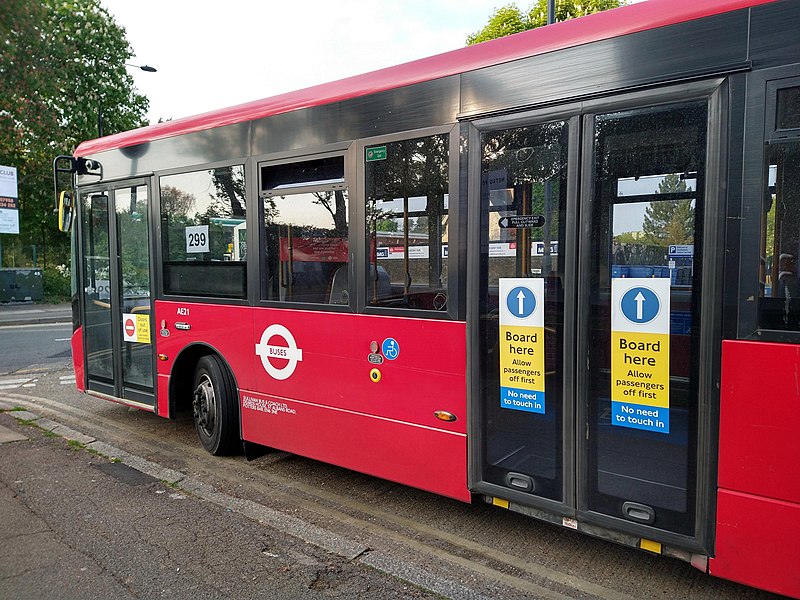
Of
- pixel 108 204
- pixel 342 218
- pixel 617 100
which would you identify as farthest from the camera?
pixel 108 204

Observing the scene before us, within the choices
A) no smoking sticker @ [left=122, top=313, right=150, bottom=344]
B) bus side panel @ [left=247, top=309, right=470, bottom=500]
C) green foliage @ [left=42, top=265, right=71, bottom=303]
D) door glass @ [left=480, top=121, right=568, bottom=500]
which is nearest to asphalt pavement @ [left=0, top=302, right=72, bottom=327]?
green foliage @ [left=42, top=265, right=71, bottom=303]

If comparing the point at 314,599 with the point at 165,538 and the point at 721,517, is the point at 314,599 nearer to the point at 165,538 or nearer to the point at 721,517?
the point at 165,538

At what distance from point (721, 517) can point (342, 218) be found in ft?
9.90

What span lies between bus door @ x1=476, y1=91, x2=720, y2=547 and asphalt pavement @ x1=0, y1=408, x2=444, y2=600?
38.2 inches

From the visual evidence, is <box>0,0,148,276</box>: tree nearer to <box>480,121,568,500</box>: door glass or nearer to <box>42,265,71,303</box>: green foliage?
<box>42,265,71,303</box>: green foliage

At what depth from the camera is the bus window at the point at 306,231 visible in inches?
185

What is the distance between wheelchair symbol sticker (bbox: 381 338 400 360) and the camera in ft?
14.3

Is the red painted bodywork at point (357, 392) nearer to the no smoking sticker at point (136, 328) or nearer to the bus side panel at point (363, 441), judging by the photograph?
the bus side panel at point (363, 441)

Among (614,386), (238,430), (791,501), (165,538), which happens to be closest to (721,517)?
(791,501)

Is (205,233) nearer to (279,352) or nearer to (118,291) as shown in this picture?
(279,352)

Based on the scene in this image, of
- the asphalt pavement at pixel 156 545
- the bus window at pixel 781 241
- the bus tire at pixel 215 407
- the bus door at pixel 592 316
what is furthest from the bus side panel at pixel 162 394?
the bus window at pixel 781 241

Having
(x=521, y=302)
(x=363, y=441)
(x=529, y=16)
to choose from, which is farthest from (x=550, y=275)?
(x=529, y=16)

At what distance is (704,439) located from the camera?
3.12 meters

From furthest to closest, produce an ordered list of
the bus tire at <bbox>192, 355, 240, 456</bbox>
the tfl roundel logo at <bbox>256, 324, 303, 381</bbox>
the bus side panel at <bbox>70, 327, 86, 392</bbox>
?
1. the bus side panel at <bbox>70, 327, 86, 392</bbox>
2. the bus tire at <bbox>192, 355, 240, 456</bbox>
3. the tfl roundel logo at <bbox>256, 324, 303, 381</bbox>
